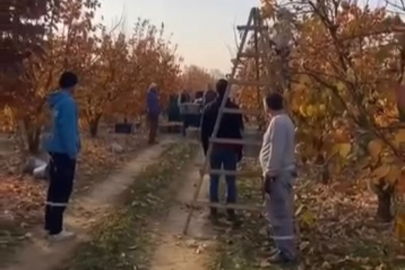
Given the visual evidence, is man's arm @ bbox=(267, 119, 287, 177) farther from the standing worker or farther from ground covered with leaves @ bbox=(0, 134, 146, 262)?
ground covered with leaves @ bbox=(0, 134, 146, 262)

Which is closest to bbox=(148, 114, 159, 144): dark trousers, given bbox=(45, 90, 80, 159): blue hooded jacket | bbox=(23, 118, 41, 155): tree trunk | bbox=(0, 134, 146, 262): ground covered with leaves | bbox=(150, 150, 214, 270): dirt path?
bbox=(0, 134, 146, 262): ground covered with leaves

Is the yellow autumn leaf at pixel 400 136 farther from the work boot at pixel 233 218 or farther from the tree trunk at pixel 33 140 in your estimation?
the tree trunk at pixel 33 140

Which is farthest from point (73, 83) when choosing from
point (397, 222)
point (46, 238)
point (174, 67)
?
point (174, 67)

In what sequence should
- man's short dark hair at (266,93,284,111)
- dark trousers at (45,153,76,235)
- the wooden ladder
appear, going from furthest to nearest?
the wooden ladder < dark trousers at (45,153,76,235) < man's short dark hair at (266,93,284,111)

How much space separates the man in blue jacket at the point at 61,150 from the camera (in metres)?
8.84

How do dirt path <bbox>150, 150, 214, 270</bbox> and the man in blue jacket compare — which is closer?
dirt path <bbox>150, 150, 214, 270</bbox>

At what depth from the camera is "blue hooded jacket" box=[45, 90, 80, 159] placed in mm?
8820

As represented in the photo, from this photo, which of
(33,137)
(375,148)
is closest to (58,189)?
(375,148)

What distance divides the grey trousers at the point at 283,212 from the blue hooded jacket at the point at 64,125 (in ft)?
7.65

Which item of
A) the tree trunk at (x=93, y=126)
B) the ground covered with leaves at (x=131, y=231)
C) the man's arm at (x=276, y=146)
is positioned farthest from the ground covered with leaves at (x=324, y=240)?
the tree trunk at (x=93, y=126)

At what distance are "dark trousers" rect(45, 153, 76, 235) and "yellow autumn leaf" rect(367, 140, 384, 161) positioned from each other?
6538 mm

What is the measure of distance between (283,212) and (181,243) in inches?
55.4

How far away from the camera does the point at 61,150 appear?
29.3ft

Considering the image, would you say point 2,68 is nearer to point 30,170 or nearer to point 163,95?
point 30,170
